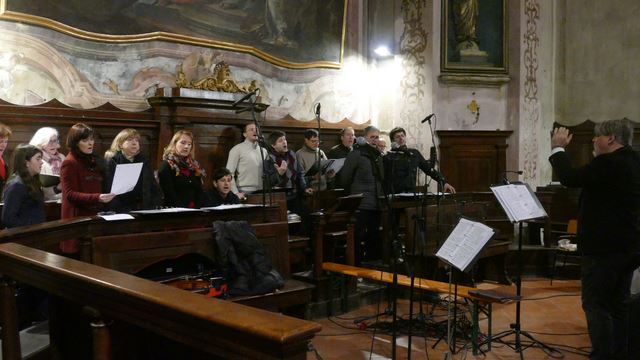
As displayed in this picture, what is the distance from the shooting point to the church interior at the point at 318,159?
2.54 m

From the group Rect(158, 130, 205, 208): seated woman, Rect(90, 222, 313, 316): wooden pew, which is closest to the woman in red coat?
Rect(158, 130, 205, 208): seated woman

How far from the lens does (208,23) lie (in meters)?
7.65

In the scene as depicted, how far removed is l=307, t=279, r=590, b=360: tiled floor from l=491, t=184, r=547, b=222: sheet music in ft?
3.39

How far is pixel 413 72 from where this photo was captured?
9359 mm

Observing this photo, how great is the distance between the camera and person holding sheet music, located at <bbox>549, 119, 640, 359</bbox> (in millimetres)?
3760

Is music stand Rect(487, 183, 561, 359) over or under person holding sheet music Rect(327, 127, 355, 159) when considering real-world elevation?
under

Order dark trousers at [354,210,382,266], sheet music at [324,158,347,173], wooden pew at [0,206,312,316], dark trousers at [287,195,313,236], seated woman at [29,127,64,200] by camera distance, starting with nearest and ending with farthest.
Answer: wooden pew at [0,206,312,316] → seated woman at [29,127,64,200] → dark trousers at [287,195,313,236] → dark trousers at [354,210,382,266] → sheet music at [324,158,347,173]

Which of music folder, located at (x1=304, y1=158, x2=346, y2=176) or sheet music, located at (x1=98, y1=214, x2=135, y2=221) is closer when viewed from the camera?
sheet music, located at (x1=98, y1=214, x2=135, y2=221)

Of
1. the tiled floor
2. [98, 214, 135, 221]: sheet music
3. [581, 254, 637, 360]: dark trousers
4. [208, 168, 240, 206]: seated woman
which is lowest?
the tiled floor

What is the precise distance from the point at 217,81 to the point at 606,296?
526 cm

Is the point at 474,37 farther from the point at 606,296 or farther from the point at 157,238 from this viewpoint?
the point at 157,238

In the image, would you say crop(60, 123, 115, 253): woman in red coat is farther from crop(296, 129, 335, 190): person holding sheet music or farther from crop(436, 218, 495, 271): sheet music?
crop(296, 129, 335, 190): person holding sheet music

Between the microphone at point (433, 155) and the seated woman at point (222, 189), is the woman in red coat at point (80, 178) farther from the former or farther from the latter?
the microphone at point (433, 155)

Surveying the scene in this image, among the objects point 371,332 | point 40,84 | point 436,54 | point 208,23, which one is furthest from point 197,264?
point 436,54
